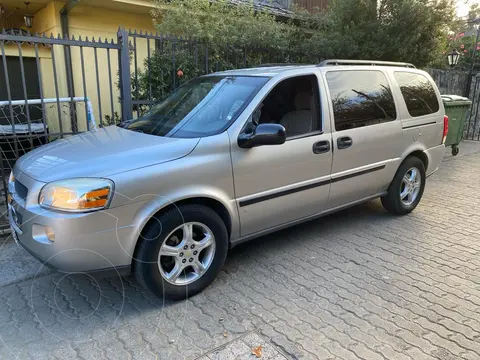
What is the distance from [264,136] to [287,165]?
0.51m

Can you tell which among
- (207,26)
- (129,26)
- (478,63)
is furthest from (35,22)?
(478,63)

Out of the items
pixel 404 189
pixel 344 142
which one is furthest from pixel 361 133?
pixel 404 189

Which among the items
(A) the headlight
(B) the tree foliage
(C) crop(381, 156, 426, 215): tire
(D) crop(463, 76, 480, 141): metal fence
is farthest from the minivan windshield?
(D) crop(463, 76, 480, 141): metal fence

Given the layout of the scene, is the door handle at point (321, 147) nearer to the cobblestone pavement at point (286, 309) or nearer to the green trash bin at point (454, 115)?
the cobblestone pavement at point (286, 309)

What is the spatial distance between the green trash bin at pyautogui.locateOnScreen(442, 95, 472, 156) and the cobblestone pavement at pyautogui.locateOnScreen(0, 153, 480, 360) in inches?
204

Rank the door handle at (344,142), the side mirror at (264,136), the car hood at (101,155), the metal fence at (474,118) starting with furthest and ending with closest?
the metal fence at (474,118) < the door handle at (344,142) < the side mirror at (264,136) < the car hood at (101,155)

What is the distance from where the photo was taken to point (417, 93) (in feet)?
16.0

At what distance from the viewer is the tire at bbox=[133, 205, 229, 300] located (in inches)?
114

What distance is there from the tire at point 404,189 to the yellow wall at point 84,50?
6.00 meters

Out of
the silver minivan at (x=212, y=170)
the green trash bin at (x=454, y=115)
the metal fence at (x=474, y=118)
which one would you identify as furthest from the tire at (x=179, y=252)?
the metal fence at (x=474, y=118)

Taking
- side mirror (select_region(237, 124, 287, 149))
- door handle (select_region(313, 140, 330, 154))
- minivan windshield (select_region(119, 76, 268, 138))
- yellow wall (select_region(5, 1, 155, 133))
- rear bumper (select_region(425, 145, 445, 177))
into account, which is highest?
yellow wall (select_region(5, 1, 155, 133))

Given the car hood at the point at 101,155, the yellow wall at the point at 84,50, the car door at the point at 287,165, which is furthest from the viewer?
the yellow wall at the point at 84,50

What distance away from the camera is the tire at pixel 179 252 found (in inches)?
114

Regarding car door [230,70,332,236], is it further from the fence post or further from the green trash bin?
the green trash bin
